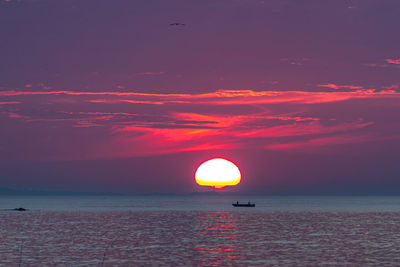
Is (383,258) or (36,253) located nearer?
(383,258)

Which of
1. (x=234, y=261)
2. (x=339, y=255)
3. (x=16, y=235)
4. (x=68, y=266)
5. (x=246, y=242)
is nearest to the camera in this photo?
(x=68, y=266)

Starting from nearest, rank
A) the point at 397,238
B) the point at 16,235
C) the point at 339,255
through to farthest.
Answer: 1. the point at 339,255
2. the point at 397,238
3. the point at 16,235

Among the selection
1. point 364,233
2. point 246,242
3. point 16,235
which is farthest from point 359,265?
point 16,235

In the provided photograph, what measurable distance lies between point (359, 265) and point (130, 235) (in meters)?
54.1

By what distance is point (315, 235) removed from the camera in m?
114

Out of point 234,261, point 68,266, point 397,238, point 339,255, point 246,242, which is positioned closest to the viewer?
point 68,266

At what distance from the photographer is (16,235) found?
113m

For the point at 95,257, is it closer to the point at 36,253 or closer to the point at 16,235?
the point at 36,253

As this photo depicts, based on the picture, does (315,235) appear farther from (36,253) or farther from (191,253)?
(36,253)

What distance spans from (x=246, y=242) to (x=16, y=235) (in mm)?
43613

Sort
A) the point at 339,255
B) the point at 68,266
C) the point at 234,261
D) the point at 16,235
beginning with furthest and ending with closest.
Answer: the point at 16,235 → the point at 339,255 → the point at 234,261 → the point at 68,266

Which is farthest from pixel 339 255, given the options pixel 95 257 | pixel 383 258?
pixel 95 257

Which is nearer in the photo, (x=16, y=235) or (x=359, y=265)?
(x=359, y=265)

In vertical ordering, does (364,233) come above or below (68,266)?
above
